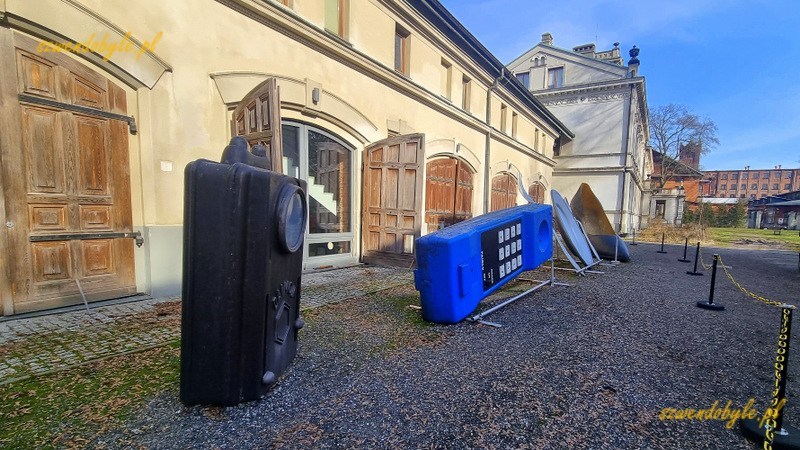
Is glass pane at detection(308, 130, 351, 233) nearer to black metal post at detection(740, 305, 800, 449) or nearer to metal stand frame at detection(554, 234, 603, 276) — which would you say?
metal stand frame at detection(554, 234, 603, 276)

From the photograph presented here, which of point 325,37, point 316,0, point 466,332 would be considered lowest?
point 466,332

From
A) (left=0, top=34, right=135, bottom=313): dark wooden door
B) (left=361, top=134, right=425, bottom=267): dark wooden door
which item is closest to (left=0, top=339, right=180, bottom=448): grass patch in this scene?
(left=0, top=34, right=135, bottom=313): dark wooden door

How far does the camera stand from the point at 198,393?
220cm

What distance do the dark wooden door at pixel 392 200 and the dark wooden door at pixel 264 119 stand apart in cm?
306

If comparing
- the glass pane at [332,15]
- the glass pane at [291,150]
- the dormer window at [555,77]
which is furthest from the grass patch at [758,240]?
the glass pane at [291,150]

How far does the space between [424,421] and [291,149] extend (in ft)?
18.6

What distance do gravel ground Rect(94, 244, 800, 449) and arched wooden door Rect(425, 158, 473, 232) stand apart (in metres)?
5.76

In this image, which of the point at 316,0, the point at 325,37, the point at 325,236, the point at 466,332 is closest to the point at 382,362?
the point at 466,332

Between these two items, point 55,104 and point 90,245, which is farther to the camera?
point 90,245

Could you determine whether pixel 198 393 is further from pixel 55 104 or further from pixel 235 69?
pixel 235 69

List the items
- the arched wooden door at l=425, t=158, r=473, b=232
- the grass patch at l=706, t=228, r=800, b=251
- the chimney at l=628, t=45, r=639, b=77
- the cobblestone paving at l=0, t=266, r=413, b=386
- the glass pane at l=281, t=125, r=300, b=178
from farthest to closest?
the chimney at l=628, t=45, r=639, b=77 < the grass patch at l=706, t=228, r=800, b=251 < the arched wooden door at l=425, t=158, r=473, b=232 < the glass pane at l=281, t=125, r=300, b=178 < the cobblestone paving at l=0, t=266, r=413, b=386

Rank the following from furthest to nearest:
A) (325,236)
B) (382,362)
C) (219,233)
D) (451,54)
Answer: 1. (451,54)
2. (325,236)
3. (382,362)
4. (219,233)

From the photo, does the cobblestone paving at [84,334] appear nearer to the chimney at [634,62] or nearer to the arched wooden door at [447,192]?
the arched wooden door at [447,192]

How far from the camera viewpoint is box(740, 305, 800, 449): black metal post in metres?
1.93
